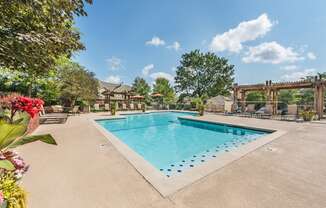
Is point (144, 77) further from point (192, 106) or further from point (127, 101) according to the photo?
point (192, 106)

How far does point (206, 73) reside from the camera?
3294 cm

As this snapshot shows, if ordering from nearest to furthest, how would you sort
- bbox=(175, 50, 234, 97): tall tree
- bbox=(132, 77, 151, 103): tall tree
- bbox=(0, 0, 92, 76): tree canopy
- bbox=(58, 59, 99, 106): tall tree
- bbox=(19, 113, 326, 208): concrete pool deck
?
bbox=(19, 113, 326, 208): concrete pool deck → bbox=(0, 0, 92, 76): tree canopy → bbox=(58, 59, 99, 106): tall tree → bbox=(175, 50, 234, 97): tall tree → bbox=(132, 77, 151, 103): tall tree

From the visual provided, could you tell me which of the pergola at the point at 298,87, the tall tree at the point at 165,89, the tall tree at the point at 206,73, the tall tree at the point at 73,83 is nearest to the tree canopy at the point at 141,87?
the tall tree at the point at 165,89

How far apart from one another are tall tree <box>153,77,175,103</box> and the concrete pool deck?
31541 mm

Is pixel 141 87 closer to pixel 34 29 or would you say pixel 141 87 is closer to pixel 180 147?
pixel 180 147

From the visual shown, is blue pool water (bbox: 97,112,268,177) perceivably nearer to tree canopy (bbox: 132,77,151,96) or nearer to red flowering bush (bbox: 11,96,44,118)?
red flowering bush (bbox: 11,96,44,118)

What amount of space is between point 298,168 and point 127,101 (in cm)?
2310

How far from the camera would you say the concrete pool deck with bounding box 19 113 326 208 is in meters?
2.22

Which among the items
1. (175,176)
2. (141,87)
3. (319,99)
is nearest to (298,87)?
(319,99)

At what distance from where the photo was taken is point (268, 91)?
15.8 metres

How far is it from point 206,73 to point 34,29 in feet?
107

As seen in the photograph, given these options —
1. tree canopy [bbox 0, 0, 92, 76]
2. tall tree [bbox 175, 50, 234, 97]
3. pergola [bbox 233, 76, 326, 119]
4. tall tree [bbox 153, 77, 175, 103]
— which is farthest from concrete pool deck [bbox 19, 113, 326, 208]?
tall tree [bbox 153, 77, 175, 103]

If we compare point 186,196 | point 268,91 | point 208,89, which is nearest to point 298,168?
point 186,196

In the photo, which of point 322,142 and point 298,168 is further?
point 322,142
